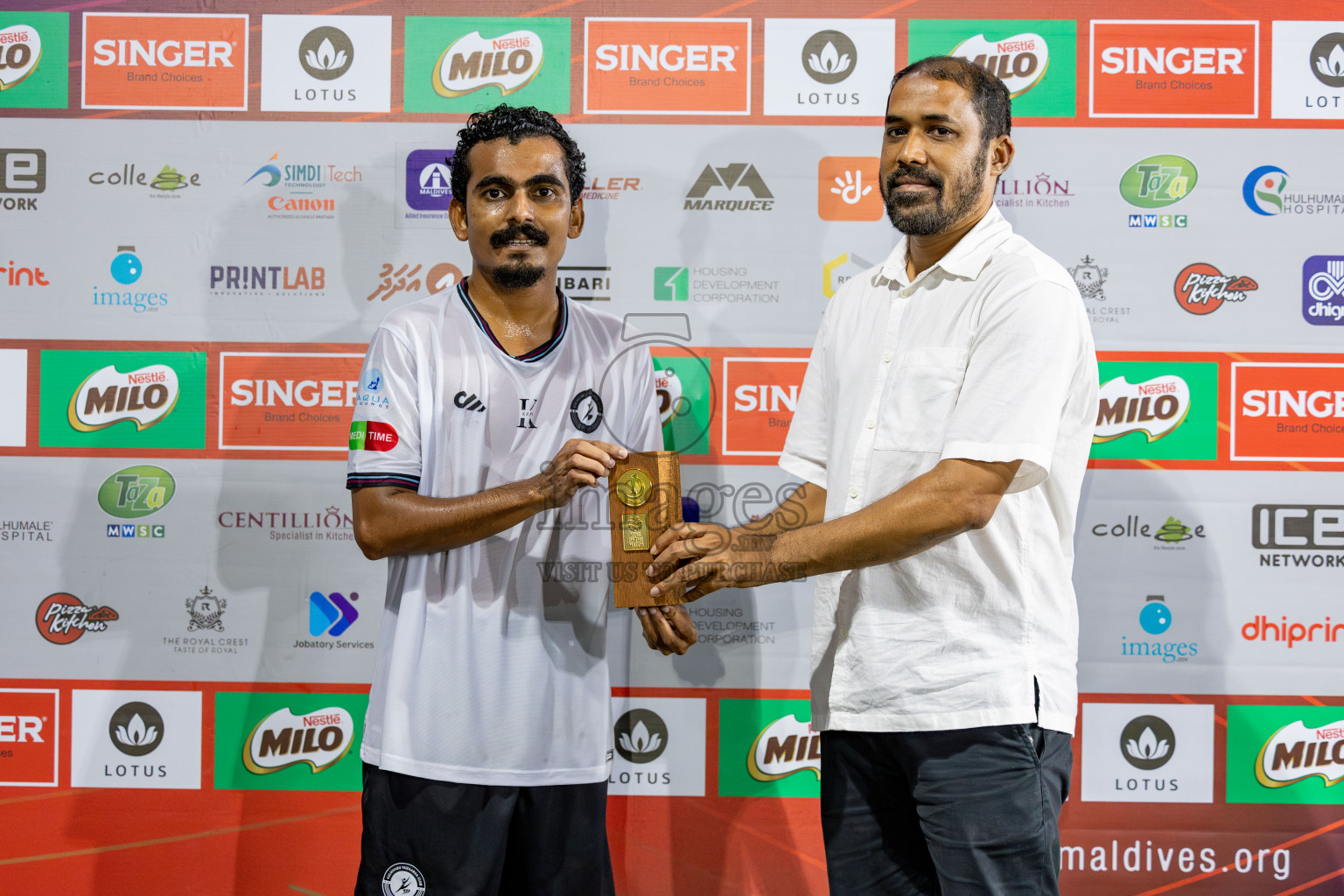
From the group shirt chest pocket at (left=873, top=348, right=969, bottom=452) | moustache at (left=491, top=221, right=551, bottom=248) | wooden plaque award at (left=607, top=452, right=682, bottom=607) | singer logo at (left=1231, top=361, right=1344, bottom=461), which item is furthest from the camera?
singer logo at (left=1231, top=361, right=1344, bottom=461)

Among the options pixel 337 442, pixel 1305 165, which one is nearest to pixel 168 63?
pixel 337 442

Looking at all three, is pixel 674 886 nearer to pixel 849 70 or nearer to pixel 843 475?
pixel 843 475

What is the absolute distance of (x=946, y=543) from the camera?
1.54 m

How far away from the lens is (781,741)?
2.46 m

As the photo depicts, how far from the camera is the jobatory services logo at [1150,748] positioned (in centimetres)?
244

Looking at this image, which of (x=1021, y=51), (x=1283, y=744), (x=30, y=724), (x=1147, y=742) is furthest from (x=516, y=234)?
(x=1283, y=744)

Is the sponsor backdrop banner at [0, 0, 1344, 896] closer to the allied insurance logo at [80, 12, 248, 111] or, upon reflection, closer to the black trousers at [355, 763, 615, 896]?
the allied insurance logo at [80, 12, 248, 111]

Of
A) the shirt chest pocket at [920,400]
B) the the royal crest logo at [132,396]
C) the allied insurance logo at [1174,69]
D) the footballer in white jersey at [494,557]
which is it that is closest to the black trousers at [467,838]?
the footballer in white jersey at [494,557]

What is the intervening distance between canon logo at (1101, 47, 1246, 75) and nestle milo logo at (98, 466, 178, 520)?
281cm

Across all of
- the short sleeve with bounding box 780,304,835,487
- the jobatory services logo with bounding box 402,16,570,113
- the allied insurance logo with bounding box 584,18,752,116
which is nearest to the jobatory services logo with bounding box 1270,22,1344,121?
the allied insurance logo with bounding box 584,18,752,116

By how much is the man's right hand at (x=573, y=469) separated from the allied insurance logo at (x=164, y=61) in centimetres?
159

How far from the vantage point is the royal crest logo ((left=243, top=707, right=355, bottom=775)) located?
2479 mm

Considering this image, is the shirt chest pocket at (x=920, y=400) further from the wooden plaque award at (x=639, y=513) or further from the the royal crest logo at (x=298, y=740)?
the the royal crest logo at (x=298, y=740)

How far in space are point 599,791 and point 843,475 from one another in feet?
2.68
